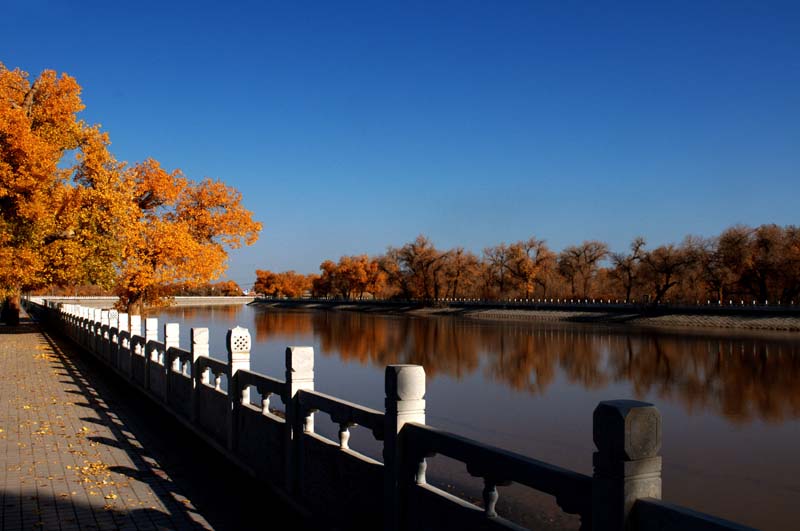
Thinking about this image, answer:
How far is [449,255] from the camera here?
8988 centimetres

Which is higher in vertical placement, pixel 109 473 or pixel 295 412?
pixel 295 412

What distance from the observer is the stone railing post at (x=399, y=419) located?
5066 millimetres

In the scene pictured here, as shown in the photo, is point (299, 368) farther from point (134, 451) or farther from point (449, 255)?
point (449, 255)

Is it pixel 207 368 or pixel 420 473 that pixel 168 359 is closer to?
pixel 207 368

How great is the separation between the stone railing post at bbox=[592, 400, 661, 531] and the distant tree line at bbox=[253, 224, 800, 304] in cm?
6097

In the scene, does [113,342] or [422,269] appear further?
[422,269]

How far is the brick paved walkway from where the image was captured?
658cm

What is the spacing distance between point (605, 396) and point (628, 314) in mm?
43233

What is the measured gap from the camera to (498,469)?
4.11 meters

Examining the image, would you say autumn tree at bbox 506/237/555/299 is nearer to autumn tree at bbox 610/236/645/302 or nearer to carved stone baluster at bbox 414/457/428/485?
autumn tree at bbox 610/236/645/302

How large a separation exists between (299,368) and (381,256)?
99.6 meters

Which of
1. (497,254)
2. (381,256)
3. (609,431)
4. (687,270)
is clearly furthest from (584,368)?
(381,256)

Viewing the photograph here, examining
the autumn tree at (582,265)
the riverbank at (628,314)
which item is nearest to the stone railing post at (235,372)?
the riverbank at (628,314)

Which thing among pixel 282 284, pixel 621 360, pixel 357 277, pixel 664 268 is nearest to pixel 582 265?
pixel 664 268
